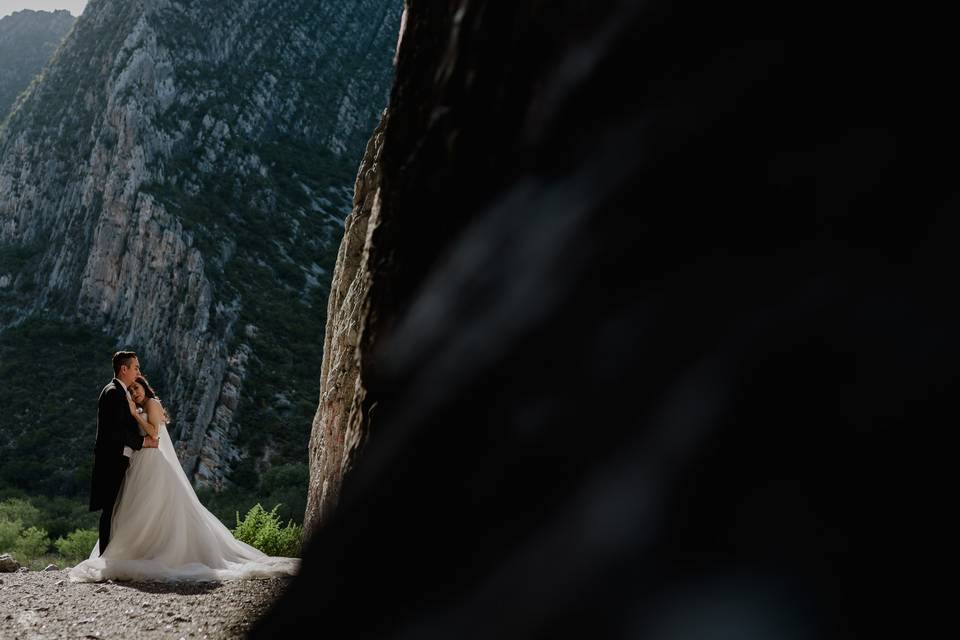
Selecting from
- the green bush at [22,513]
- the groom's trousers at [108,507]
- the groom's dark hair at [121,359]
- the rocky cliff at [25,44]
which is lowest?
the green bush at [22,513]

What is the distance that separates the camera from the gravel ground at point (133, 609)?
13.9 feet

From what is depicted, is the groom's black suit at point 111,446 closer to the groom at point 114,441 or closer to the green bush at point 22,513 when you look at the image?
the groom at point 114,441

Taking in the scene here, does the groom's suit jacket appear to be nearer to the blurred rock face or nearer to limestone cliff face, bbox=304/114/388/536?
limestone cliff face, bbox=304/114/388/536

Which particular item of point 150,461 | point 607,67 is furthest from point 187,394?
point 607,67

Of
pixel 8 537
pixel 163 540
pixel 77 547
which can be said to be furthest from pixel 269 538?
pixel 8 537

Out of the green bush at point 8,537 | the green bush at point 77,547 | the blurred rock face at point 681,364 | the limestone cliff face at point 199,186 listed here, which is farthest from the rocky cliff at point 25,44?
the blurred rock face at point 681,364

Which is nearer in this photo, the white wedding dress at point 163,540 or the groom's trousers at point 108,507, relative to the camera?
the white wedding dress at point 163,540

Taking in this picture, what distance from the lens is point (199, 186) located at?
36.1m

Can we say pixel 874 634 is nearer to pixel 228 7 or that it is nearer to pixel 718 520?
pixel 718 520

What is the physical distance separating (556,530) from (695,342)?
0.73 feet

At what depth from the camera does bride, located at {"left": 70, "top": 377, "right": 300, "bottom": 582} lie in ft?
19.2

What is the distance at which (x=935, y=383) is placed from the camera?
57 cm

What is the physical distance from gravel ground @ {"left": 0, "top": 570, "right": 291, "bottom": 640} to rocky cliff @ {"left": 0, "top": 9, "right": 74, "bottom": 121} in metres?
75.8

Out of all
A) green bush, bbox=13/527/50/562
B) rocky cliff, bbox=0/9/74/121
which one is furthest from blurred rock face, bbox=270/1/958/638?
rocky cliff, bbox=0/9/74/121
